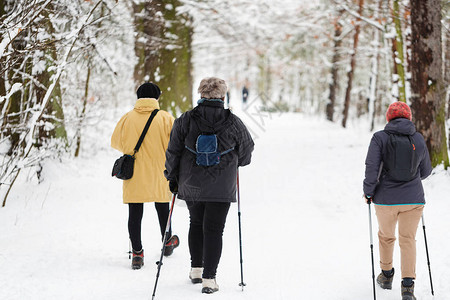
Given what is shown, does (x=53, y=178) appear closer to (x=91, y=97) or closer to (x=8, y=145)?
(x=8, y=145)

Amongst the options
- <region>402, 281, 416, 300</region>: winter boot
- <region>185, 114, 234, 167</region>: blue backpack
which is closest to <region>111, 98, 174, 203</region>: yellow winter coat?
<region>185, 114, 234, 167</region>: blue backpack

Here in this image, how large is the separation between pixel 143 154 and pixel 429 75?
6173 millimetres

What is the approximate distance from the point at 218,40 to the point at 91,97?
860cm

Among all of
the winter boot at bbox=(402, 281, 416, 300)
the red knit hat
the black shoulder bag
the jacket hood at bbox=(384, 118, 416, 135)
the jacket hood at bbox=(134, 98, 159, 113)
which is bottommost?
the winter boot at bbox=(402, 281, 416, 300)

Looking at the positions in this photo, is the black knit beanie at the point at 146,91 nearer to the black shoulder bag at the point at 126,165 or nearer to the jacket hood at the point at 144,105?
the jacket hood at the point at 144,105

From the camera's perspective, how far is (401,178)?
401cm

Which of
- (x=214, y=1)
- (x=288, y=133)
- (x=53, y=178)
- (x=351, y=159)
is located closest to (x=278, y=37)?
(x=288, y=133)

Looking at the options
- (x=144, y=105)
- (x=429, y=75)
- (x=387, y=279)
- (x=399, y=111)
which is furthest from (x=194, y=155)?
(x=429, y=75)

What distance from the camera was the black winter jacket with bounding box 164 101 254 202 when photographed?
3.98m

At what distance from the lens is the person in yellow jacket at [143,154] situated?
4699 mm

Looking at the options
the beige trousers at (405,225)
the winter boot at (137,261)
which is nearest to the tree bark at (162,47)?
the winter boot at (137,261)

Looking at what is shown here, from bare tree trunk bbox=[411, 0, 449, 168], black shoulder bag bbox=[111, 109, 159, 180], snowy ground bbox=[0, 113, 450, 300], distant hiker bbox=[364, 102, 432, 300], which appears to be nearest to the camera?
distant hiker bbox=[364, 102, 432, 300]

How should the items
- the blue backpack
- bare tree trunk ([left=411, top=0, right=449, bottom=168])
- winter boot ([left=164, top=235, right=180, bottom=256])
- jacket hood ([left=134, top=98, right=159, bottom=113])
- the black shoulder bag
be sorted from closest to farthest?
the blue backpack < the black shoulder bag < jacket hood ([left=134, top=98, right=159, bottom=113]) < winter boot ([left=164, top=235, right=180, bottom=256]) < bare tree trunk ([left=411, top=0, right=449, bottom=168])

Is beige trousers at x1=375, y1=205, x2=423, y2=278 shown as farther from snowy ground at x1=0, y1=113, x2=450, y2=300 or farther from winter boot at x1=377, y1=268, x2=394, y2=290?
snowy ground at x1=0, y1=113, x2=450, y2=300
